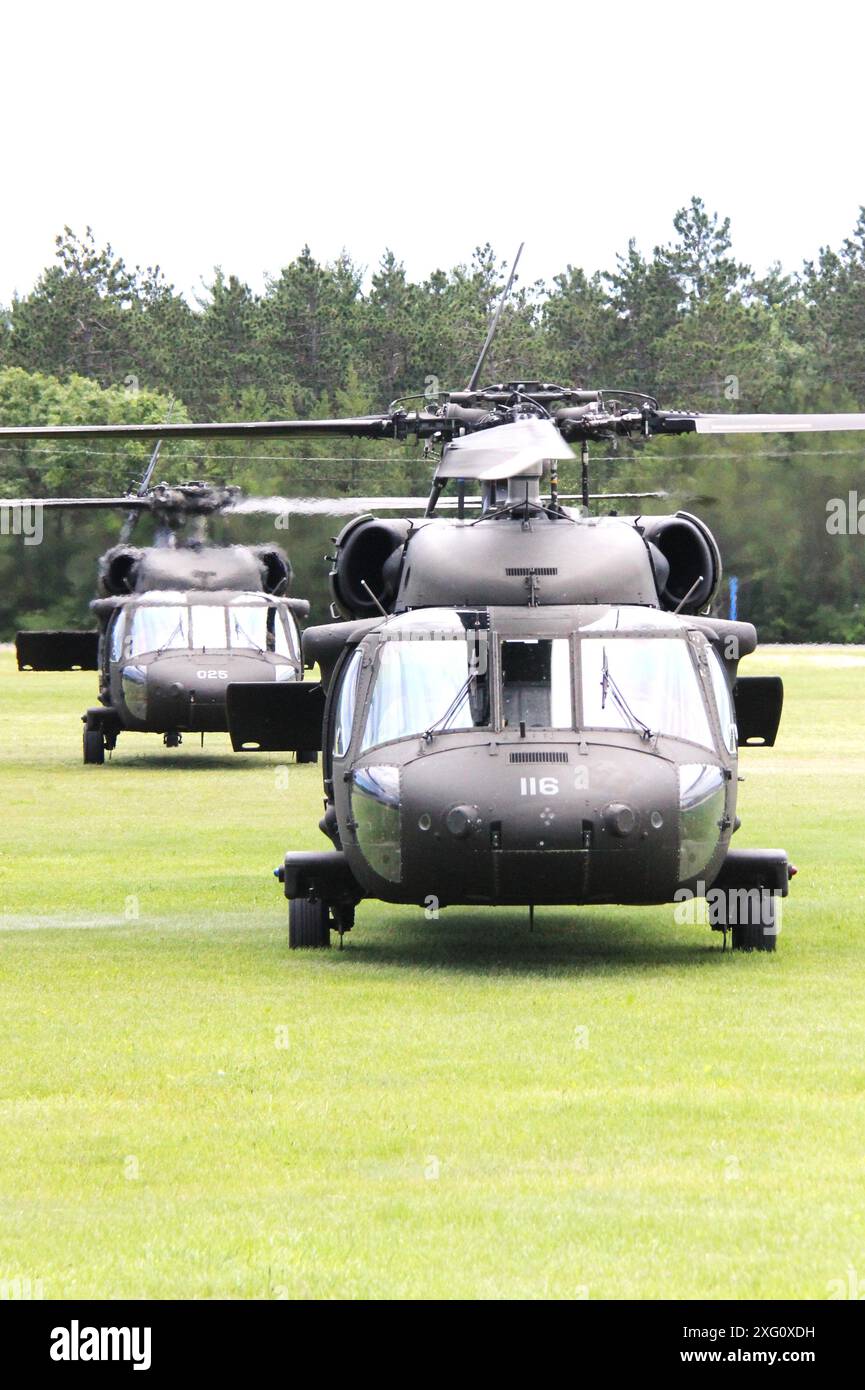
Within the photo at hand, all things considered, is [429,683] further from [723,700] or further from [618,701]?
[723,700]

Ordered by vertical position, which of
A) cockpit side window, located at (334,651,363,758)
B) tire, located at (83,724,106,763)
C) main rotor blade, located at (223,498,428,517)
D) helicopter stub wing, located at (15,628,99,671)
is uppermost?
main rotor blade, located at (223,498,428,517)

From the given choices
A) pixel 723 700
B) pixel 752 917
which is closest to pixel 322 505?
pixel 723 700

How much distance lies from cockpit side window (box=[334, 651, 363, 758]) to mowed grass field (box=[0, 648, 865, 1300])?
3.64 ft

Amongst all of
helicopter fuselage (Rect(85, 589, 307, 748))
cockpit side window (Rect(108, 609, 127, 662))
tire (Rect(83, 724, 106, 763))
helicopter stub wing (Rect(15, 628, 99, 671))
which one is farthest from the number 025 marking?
helicopter stub wing (Rect(15, 628, 99, 671))

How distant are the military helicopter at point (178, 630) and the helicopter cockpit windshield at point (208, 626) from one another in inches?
0.5

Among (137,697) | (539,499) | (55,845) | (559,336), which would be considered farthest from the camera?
(559,336)

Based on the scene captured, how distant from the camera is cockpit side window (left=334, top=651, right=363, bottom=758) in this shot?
1231cm

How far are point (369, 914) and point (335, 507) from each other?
10.4 metres

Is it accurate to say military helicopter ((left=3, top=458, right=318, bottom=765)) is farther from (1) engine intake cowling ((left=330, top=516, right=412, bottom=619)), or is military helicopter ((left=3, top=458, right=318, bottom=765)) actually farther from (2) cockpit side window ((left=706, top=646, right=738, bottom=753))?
(2) cockpit side window ((left=706, top=646, right=738, bottom=753))

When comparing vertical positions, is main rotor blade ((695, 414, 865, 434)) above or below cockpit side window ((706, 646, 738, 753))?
above

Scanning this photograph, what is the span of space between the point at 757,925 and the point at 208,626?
51.0 ft
